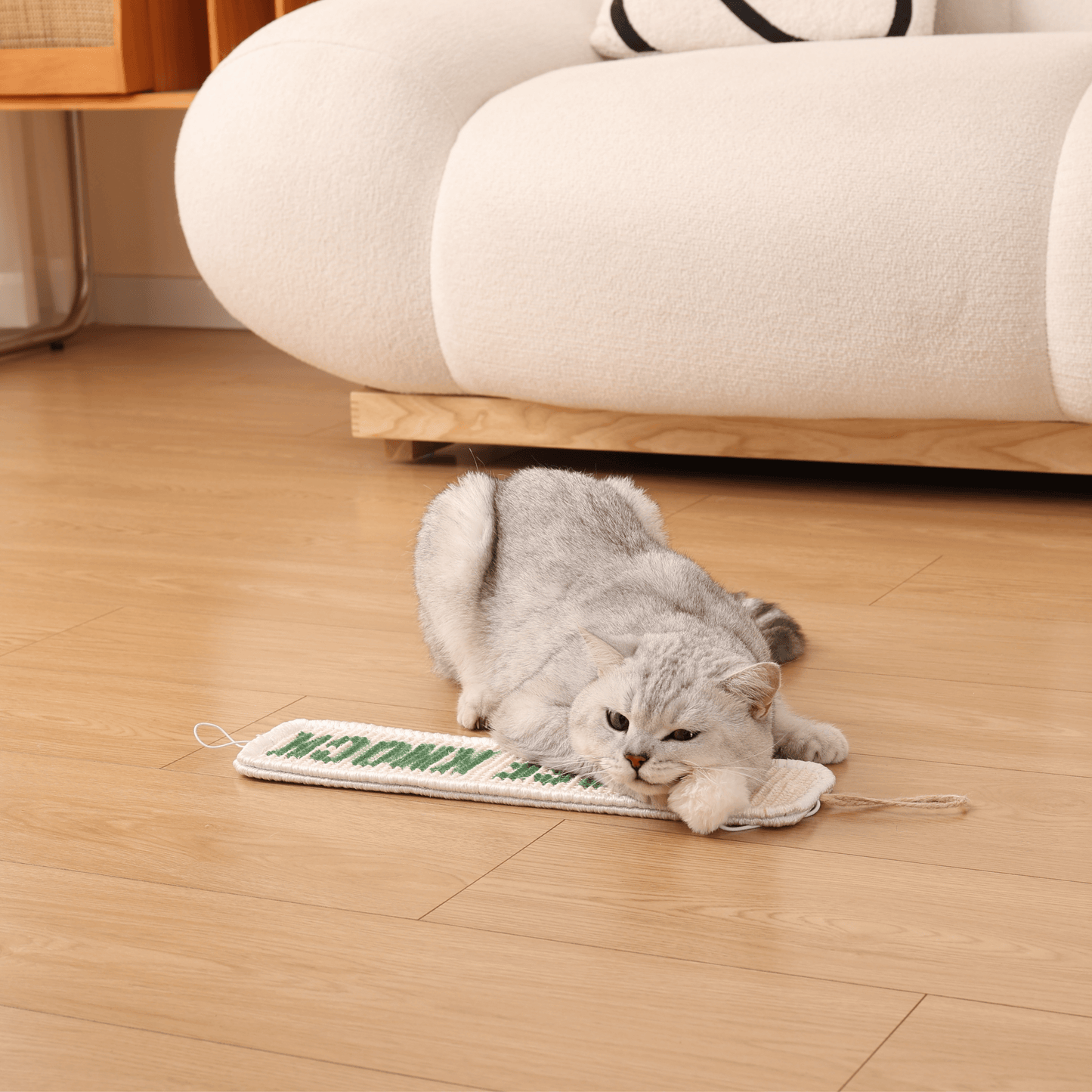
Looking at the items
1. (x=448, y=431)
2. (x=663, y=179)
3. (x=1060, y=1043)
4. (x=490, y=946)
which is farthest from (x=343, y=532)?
(x=1060, y=1043)

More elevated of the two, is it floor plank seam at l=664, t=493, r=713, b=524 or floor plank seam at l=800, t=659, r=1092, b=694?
floor plank seam at l=800, t=659, r=1092, b=694

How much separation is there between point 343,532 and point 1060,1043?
142cm

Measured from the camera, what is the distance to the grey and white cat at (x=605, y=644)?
3.85ft

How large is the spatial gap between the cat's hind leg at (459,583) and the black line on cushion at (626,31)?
1.38 metres

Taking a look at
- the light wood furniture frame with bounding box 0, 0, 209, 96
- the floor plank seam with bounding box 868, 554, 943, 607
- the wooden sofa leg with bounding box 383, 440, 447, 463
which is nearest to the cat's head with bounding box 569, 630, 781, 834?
the floor plank seam with bounding box 868, 554, 943, 607

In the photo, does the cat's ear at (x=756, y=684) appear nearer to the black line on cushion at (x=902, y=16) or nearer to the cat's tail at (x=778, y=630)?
the cat's tail at (x=778, y=630)

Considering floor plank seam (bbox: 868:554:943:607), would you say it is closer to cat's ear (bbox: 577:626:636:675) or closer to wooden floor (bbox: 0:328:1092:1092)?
wooden floor (bbox: 0:328:1092:1092)

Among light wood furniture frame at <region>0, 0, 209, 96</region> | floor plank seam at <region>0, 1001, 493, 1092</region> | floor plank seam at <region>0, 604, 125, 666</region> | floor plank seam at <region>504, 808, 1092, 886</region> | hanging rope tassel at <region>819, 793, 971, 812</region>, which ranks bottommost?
floor plank seam at <region>0, 604, 125, 666</region>

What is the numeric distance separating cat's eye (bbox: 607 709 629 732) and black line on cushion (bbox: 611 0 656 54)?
70.0 inches

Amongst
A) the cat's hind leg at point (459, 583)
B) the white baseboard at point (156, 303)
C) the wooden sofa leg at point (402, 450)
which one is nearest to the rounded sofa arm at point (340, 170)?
the wooden sofa leg at point (402, 450)

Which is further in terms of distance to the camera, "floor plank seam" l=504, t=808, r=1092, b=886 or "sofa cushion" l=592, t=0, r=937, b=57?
"sofa cushion" l=592, t=0, r=937, b=57

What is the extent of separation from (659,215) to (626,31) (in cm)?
71

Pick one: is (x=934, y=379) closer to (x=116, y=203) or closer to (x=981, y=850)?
(x=981, y=850)

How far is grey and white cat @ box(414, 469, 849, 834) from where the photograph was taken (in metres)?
1.17
